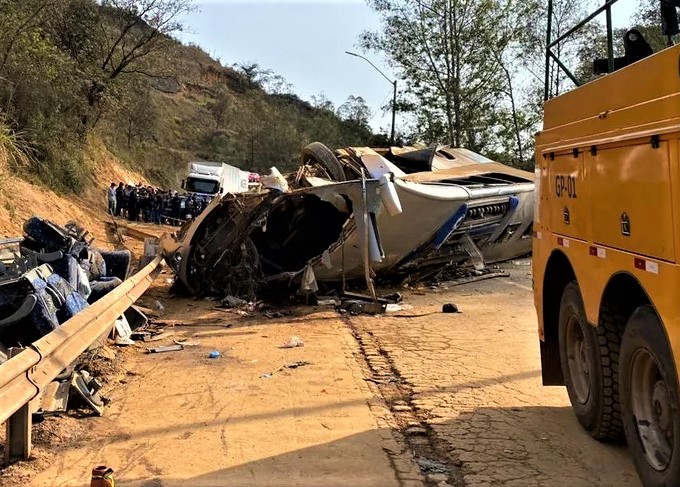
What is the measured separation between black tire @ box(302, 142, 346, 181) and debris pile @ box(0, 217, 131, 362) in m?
4.24

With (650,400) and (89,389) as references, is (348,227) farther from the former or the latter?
(650,400)

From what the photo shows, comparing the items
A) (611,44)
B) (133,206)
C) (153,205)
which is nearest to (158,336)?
(611,44)

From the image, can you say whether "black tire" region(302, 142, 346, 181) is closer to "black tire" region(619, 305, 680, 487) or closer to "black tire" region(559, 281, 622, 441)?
"black tire" region(559, 281, 622, 441)

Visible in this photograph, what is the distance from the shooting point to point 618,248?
374 centimetres

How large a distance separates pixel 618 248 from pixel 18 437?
12.4ft

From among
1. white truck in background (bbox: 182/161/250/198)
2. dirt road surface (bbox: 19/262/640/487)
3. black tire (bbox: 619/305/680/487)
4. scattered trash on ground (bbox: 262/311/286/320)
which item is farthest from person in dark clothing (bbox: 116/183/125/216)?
black tire (bbox: 619/305/680/487)

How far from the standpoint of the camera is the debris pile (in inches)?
245

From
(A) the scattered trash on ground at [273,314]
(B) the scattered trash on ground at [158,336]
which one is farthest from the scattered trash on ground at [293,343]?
(A) the scattered trash on ground at [273,314]

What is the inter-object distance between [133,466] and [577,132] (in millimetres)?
3639

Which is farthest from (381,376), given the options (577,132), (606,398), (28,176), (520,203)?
(28,176)

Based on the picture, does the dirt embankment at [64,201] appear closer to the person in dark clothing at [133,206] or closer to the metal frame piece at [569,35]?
the person in dark clothing at [133,206]

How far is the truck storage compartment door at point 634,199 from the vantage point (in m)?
3.12

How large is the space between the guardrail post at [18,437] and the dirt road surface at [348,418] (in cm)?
22

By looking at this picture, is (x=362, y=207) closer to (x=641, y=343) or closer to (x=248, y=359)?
(x=248, y=359)
